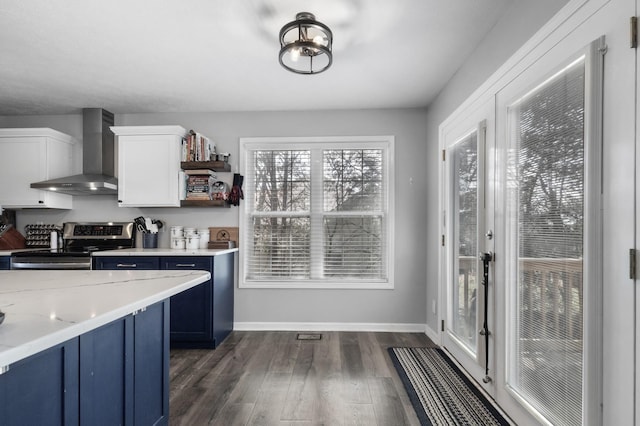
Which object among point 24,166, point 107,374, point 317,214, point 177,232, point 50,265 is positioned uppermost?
point 24,166

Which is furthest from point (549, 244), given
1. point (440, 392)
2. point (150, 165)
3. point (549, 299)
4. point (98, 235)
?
point (98, 235)

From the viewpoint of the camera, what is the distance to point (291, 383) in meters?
2.66

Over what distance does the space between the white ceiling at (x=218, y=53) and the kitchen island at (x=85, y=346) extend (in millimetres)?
1605

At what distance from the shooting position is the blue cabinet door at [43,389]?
97 cm

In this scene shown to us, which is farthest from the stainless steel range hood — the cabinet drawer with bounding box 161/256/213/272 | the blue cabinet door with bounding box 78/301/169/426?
the blue cabinet door with bounding box 78/301/169/426

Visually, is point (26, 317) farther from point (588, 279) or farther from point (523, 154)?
point (523, 154)

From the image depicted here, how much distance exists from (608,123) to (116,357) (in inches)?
84.2

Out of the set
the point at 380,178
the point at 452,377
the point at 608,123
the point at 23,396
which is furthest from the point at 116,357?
the point at 380,178

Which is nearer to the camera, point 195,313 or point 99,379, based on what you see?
point 99,379

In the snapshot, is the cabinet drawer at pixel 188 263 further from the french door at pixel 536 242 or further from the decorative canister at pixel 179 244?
the french door at pixel 536 242

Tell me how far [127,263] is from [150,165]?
105 cm

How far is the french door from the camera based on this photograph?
146cm

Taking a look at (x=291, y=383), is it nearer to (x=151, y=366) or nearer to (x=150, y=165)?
(x=151, y=366)

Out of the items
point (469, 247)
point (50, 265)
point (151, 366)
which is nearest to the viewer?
point (151, 366)
